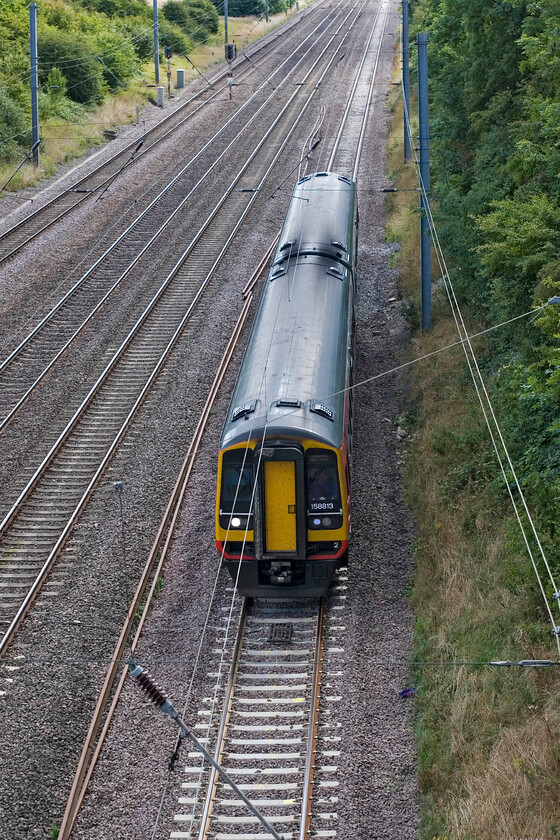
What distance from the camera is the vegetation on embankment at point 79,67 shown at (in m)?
37.5

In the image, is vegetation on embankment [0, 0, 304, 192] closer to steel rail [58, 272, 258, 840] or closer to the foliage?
the foliage

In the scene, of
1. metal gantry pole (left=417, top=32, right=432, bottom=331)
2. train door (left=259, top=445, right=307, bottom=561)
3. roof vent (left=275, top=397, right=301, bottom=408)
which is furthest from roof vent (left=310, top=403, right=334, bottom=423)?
metal gantry pole (left=417, top=32, right=432, bottom=331)

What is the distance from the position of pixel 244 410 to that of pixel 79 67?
35720 millimetres

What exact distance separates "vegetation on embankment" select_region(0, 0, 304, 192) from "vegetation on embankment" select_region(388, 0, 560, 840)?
18.1 metres

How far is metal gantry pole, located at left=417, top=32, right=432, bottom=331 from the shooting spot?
21.6 metres

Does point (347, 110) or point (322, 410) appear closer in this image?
point (322, 410)

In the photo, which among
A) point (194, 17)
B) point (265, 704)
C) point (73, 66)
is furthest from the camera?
point (194, 17)

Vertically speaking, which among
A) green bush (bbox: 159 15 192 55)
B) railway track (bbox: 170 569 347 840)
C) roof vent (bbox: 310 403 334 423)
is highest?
green bush (bbox: 159 15 192 55)

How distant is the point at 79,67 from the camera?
146 feet

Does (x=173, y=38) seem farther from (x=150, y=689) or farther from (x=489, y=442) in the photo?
(x=150, y=689)

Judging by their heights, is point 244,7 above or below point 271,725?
above

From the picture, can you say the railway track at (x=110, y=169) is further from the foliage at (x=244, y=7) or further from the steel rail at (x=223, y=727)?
the foliage at (x=244, y=7)

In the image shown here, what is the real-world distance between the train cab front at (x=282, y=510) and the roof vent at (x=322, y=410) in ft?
2.37

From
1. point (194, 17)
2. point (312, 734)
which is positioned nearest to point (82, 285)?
point (312, 734)
